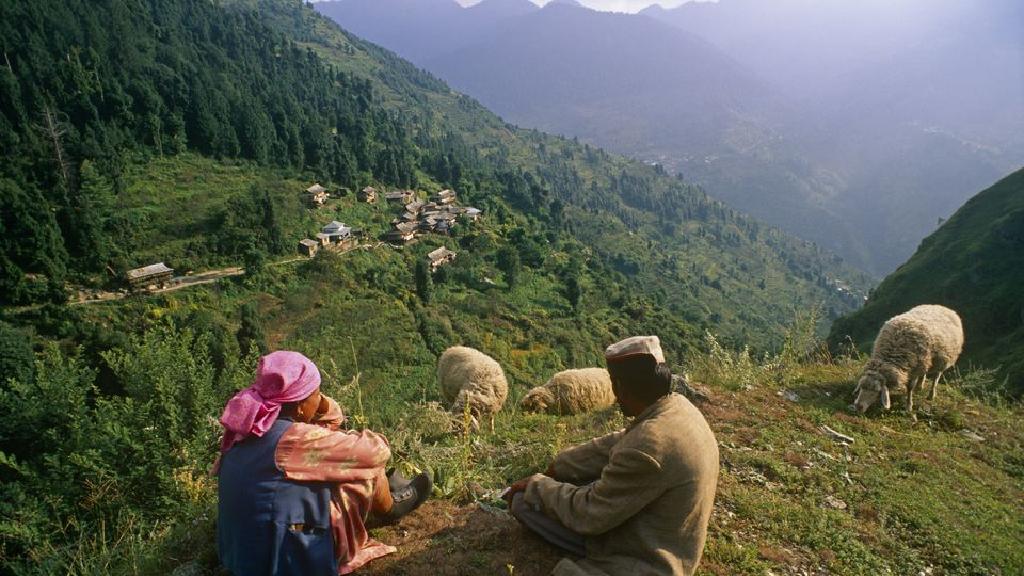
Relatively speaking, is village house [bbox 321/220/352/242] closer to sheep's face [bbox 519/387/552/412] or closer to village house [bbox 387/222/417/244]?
village house [bbox 387/222/417/244]

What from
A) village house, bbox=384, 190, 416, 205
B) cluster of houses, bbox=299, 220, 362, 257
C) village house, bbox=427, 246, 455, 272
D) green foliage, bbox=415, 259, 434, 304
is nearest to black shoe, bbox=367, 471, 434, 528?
green foliage, bbox=415, 259, 434, 304

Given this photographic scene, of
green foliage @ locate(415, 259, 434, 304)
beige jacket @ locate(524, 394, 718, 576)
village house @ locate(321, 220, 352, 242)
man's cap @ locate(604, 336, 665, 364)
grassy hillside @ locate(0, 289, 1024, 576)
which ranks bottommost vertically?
green foliage @ locate(415, 259, 434, 304)

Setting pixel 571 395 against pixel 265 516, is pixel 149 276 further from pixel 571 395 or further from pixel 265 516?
pixel 265 516

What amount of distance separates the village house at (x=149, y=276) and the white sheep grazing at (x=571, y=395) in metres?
33.7

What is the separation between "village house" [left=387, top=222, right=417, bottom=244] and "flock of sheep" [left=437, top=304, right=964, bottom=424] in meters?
41.0

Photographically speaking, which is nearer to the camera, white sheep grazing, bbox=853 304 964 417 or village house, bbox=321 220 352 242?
white sheep grazing, bbox=853 304 964 417

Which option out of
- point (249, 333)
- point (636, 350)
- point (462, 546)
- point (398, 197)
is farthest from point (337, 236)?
point (636, 350)

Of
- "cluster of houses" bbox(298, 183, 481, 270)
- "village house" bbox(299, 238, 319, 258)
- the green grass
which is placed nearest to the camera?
the green grass

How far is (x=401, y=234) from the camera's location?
172 ft

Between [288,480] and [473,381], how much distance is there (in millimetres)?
9301

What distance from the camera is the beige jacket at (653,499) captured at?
3059 millimetres

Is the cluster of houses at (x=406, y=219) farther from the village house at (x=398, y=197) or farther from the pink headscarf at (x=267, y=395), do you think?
the pink headscarf at (x=267, y=395)

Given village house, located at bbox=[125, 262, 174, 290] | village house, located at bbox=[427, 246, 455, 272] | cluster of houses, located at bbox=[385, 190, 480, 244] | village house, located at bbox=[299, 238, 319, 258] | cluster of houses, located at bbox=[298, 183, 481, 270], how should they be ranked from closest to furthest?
village house, located at bbox=[125, 262, 174, 290], village house, located at bbox=[299, 238, 319, 258], cluster of houses, located at bbox=[298, 183, 481, 270], village house, located at bbox=[427, 246, 455, 272], cluster of houses, located at bbox=[385, 190, 480, 244]

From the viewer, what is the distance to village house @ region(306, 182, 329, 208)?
52.4 metres
